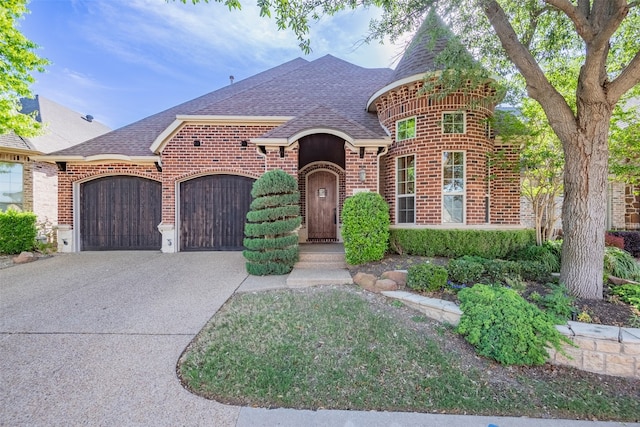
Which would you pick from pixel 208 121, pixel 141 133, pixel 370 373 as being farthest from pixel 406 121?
pixel 141 133

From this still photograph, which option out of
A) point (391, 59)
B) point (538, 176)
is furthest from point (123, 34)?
point (538, 176)

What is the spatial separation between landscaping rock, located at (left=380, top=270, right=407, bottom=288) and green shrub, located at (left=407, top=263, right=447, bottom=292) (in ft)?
0.66

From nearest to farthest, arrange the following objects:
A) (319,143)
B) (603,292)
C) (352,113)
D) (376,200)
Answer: (603,292)
(376,200)
(319,143)
(352,113)

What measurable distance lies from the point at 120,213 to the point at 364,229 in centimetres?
791

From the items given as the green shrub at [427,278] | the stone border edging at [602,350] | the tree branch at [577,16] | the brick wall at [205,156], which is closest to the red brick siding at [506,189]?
the tree branch at [577,16]

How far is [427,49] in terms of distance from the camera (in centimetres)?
683

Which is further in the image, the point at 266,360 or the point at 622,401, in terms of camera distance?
the point at 266,360

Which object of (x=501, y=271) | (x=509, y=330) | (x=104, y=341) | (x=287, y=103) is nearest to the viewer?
(x=509, y=330)

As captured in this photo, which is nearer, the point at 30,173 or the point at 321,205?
the point at 321,205

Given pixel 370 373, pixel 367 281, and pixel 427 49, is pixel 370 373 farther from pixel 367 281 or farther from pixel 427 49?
pixel 427 49

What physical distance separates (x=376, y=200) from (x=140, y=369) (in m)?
4.83

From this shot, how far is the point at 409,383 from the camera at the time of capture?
→ 2695 mm

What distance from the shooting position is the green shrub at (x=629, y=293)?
3853 mm

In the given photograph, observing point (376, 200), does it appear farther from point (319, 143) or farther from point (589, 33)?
point (589, 33)
